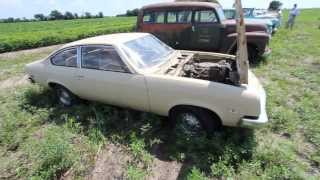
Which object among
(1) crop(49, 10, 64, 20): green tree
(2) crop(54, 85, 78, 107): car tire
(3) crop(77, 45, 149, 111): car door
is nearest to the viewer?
(3) crop(77, 45, 149, 111): car door

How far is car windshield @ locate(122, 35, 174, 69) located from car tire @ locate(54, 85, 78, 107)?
5.38ft

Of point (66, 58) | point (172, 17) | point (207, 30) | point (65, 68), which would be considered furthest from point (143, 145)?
point (172, 17)

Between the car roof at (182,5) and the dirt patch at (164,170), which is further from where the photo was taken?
the car roof at (182,5)

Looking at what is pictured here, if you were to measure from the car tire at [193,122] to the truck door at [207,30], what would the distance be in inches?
169

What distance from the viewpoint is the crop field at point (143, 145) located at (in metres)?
3.17

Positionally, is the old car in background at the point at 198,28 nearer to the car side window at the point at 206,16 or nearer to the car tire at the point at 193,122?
the car side window at the point at 206,16

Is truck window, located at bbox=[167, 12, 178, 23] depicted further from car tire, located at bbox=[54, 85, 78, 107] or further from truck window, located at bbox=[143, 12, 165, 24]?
car tire, located at bbox=[54, 85, 78, 107]

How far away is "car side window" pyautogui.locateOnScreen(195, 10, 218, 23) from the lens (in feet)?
24.3

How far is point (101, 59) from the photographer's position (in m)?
4.20

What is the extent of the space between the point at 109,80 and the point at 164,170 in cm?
167

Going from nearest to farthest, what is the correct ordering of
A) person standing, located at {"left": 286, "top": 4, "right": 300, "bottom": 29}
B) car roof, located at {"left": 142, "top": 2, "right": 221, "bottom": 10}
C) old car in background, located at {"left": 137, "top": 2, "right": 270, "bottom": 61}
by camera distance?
1. old car in background, located at {"left": 137, "top": 2, "right": 270, "bottom": 61}
2. car roof, located at {"left": 142, "top": 2, "right": 221, "bottom": 10}
3. person standing, located at {"left": 286, "top": 4, "right": 300, "bottom": 29}

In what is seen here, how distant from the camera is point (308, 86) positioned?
5.61 m

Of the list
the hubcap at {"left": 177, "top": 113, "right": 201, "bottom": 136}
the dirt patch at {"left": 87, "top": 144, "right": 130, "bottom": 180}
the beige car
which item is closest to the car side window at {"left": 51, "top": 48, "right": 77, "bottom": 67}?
the beige car

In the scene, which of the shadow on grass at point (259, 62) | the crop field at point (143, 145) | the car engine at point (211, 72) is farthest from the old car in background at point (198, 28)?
the car engine at point (211, 72)
